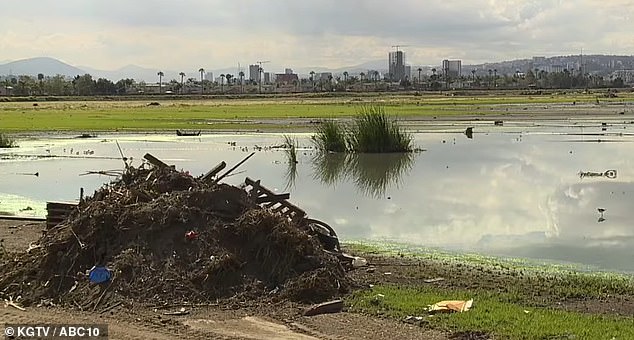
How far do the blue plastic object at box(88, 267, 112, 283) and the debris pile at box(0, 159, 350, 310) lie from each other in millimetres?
65

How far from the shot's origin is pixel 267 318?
9.90 metres

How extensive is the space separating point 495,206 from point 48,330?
15.1 metres

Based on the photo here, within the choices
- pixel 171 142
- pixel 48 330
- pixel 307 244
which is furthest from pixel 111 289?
pixel 171 142

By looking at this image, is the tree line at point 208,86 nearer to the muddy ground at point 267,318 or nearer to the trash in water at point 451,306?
the muddy ground at point 267,318

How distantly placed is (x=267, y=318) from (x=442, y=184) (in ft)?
55.5

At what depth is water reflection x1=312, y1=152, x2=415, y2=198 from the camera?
26781mm

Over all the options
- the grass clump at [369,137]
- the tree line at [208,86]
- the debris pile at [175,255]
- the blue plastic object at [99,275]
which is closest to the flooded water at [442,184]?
the grass clump at [369,137]

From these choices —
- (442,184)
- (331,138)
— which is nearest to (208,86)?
(331,138)

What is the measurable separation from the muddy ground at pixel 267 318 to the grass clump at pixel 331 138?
2486 centimetres

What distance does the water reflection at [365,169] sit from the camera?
87.9 feet

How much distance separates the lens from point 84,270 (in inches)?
446

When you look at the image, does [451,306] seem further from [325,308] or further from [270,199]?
[270,199]

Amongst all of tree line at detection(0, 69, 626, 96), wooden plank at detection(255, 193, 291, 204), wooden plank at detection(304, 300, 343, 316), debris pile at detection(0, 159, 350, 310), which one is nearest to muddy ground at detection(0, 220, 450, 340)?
wooden plank at detection(304, 300, 343, 316)

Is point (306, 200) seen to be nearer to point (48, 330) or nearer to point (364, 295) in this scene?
point (364, 295)
